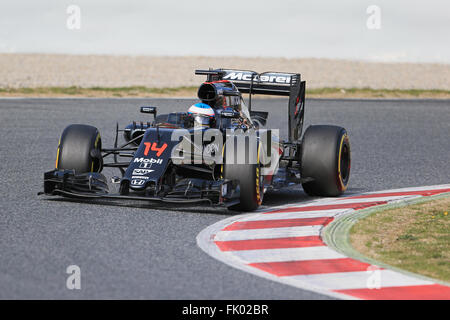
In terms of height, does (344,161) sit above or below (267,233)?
above

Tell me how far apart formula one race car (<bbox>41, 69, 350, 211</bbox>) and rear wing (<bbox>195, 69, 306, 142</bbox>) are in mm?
18

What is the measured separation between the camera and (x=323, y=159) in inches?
430

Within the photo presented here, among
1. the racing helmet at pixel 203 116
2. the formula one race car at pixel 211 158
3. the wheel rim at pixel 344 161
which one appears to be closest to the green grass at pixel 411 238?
the wheel rim at pixel 344 161

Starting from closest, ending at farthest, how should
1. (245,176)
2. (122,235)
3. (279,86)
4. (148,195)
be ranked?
(122,235) < (245,176) < (148,195) < (279,86)

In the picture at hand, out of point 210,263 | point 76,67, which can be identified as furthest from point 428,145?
point 76,67

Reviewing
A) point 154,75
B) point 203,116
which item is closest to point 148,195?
point 203,116

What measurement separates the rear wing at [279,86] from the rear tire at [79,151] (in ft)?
6.78

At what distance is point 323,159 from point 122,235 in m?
3.73

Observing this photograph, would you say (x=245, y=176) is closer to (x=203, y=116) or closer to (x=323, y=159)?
(x=203, y=116)

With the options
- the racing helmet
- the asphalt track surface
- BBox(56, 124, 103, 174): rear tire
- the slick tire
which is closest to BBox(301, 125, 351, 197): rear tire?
the asphalt track surface

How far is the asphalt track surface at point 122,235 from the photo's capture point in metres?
6.26

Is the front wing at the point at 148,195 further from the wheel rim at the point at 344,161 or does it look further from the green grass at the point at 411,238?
the wheel rim at the point at 344,161

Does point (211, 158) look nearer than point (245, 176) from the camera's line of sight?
No
